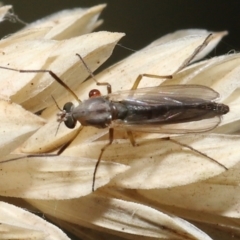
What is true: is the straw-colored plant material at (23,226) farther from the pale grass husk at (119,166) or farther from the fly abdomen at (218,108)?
the fly abdomen at (218,108)

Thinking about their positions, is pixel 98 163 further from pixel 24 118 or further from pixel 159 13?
pixel 159 13

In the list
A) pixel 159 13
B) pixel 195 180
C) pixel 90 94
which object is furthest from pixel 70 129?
pixel 159 13

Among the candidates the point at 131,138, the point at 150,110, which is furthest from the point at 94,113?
the point at 131,138

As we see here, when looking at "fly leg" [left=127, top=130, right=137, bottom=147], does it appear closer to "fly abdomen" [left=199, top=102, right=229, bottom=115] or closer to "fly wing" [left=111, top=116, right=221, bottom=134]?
"fly wing" [left=111, top=116, right=221, bottom=134]

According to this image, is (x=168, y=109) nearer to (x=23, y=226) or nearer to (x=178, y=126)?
(x=178, y=126)

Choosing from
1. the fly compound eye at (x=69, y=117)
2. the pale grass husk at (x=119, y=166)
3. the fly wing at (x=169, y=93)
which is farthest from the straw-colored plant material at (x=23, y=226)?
the fly wing at (x=169, y=93)
